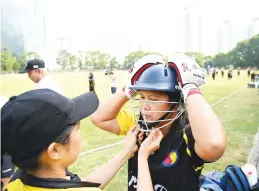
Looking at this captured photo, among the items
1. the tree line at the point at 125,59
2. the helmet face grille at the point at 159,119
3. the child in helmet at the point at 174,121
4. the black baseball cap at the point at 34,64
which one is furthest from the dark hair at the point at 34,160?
the tree line at the point at 125,59

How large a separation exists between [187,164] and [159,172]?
18 centimetres

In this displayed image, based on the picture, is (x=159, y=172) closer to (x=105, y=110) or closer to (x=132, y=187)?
(x=132, y=187)

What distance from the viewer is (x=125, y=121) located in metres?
2.11

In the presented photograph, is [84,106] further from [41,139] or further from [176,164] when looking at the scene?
[176,164]

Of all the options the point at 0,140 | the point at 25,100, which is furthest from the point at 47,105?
the point at 0,140

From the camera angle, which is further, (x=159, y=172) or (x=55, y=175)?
(x=159, y=172)

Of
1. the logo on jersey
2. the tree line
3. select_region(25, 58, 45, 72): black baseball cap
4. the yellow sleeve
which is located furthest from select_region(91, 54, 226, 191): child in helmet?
the tree line

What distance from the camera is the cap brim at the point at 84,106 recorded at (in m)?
1.32

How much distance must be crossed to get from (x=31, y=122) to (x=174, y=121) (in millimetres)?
1012

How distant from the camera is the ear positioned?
1164mm

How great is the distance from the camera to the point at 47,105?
1.13 meters

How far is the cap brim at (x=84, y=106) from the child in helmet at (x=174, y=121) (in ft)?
1.17

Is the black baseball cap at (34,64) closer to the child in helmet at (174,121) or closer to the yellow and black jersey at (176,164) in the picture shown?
the child in helmet at (174,121)

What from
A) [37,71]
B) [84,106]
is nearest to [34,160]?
[84,106]
